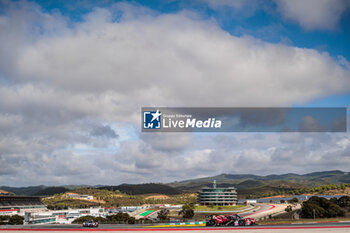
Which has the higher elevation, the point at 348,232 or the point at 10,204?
the point at 348,232

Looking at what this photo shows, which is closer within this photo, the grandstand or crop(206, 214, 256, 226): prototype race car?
crop(206, 214, 256, 226): prototype race car

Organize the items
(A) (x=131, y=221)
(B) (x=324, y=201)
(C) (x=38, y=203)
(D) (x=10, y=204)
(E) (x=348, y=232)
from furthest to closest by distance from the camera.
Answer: (C) (x=38, y=203), (D) (x=10, y=204), (B) (x=324, y=201), (A) (x=131, y=221), (E) (x=348, y=232)

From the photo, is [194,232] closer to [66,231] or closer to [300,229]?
[300,229]

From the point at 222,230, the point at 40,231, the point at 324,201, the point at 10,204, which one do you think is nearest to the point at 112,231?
the point at 40,231

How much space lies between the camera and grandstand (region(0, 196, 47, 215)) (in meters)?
151

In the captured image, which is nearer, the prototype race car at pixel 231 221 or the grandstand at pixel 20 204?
the prototype race car at pixel 231 221

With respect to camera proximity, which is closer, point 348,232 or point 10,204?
point 348,232

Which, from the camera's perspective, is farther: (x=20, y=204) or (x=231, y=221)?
(x=20, y=204)

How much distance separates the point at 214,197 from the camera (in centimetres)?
18750

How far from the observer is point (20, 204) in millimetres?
163875

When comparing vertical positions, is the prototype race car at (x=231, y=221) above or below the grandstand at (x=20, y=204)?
above

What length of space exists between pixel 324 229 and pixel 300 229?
365 cm

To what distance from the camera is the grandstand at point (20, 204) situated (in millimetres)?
150750

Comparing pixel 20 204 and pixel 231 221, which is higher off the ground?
pixel 231 221
